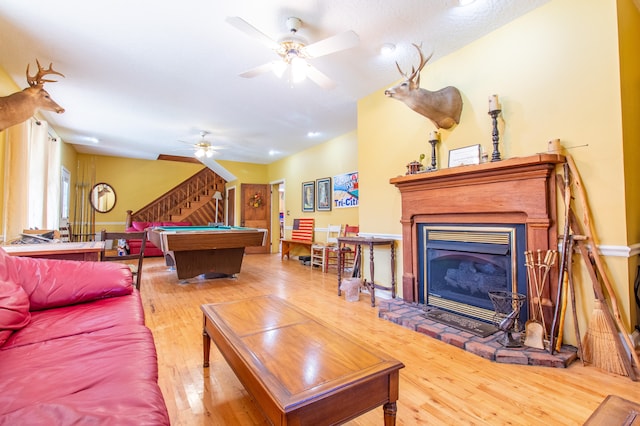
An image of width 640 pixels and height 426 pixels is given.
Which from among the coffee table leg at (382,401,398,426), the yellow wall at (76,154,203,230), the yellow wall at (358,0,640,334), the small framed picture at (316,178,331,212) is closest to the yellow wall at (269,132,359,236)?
the small framed picture at (316,178,331,212)

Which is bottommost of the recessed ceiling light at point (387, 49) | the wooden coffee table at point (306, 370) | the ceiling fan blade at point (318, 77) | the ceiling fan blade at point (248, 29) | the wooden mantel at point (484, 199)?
the wooden coffee table at point (306, 370)

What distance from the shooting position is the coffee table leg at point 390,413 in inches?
47.5

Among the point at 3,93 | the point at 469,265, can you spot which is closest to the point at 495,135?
the point at 469,265

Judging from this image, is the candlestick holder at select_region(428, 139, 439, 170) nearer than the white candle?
No

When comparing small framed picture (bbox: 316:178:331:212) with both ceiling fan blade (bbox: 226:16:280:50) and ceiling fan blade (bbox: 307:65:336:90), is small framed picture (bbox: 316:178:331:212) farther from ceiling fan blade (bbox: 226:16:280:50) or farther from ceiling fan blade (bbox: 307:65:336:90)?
ceiling fan blade (bbox: 226:16:280:50)

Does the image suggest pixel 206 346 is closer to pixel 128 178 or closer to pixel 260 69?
pixel 260 69

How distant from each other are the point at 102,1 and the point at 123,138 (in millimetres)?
4687

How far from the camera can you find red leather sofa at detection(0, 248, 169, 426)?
833 millimetres

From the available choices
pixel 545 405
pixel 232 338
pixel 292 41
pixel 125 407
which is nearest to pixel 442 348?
pixel 545 405

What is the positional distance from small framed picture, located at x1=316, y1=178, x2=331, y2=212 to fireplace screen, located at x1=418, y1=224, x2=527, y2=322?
320cm

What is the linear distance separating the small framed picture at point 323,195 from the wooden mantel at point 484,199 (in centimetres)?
294

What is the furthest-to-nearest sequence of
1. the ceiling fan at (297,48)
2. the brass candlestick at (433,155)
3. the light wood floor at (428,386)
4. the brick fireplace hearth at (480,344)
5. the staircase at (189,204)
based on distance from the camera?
the staircase at (189,204) → the brass candlestick at (433,155) → the ceiling fan at (297,48) → the brick fireplace hearth at (480,344) → the light wood floor at (428,386)

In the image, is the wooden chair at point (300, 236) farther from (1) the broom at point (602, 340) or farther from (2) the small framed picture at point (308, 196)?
(1) the broom at point (602, 340)

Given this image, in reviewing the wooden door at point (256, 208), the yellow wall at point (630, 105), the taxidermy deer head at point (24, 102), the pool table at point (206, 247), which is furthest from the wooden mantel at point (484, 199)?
the wooden door at point (256, 208)
